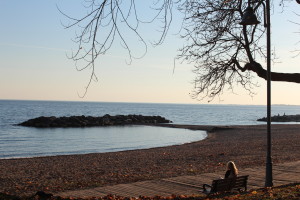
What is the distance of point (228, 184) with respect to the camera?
9.08 meters

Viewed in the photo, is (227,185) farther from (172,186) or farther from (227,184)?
(172,186)

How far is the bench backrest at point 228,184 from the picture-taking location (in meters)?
8.83

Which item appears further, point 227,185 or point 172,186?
point 172,186

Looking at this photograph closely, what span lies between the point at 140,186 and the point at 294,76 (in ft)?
16.6

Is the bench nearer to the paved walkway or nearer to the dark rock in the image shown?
the paved walkway

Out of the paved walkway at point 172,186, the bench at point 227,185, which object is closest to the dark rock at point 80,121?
the paved walkway at point 172,186

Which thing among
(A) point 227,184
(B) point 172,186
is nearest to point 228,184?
(A) point 227,184

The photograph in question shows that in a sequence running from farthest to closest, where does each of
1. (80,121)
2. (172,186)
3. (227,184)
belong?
Result: (80,121) → (172,186) → (227,184)

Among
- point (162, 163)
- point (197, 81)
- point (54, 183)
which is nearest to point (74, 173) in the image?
point (54, 183)

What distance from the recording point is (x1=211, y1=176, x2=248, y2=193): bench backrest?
883 centimetres

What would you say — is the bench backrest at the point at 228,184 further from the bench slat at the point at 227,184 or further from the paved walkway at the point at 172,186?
the paved walkway at the point at 172,186

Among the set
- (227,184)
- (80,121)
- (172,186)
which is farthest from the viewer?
(80,121)

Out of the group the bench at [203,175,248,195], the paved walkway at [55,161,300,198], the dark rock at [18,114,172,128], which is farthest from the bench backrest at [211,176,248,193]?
Answer: the dark rock at [18,114,172,128]

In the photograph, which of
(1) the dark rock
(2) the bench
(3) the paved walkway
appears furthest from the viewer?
(1) the dark rock
